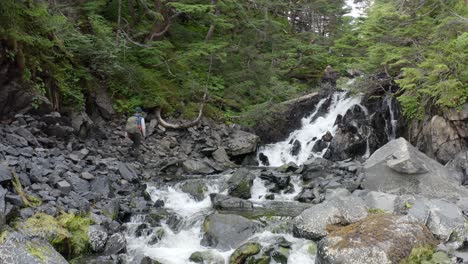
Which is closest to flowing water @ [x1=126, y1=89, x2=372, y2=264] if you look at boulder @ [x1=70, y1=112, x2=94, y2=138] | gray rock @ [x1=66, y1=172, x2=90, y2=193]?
gray rock @ [x1=66, y1=172, x2=90, y2=193]

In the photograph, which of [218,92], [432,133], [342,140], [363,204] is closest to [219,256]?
[363,204]

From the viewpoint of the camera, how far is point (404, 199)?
8945mm

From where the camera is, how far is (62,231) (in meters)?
7.37

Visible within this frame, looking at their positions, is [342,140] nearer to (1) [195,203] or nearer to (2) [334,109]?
(2) [334,109]

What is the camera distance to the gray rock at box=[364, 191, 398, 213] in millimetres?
8911

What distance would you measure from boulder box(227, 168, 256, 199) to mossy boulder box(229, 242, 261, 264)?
14.1 ft

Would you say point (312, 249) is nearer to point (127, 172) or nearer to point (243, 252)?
point (243, 252)

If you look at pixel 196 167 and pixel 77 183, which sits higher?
pixel 77 183

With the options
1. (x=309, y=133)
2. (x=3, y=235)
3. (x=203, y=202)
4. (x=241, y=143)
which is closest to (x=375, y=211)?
(x=203, y=202)

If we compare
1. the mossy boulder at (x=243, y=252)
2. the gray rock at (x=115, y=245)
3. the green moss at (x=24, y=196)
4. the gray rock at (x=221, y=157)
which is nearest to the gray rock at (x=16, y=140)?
the green moss at (x=24, y=196)

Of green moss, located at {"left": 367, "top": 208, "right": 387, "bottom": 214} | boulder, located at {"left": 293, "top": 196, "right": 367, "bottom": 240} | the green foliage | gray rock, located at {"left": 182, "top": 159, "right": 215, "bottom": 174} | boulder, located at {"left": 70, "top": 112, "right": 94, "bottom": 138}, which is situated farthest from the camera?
gray rock, located at {"left": 182, "top": 159, "right": 215, "bottom": 174}

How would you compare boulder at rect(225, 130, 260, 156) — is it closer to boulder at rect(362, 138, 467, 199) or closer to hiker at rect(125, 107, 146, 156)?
hiker at rect(125, 107, 146, 156)

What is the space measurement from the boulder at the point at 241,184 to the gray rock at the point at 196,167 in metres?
2.02

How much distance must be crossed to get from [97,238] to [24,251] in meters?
1.81
